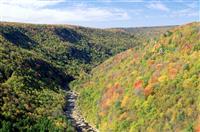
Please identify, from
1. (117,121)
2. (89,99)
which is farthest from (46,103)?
(117,121)

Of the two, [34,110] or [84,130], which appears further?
[34,110]

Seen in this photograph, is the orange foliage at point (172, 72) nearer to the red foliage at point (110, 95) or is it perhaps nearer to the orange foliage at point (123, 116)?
the orange foliage at point (123, 116)

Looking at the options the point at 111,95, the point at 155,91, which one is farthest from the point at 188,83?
the point at 111,95

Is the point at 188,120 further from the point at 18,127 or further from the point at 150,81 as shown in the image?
the point at 18,127

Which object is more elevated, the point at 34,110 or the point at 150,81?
the point at 150,81

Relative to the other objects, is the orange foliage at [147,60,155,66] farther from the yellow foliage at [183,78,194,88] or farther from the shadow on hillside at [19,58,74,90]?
the shadow on hillside at [19,58,74,90]

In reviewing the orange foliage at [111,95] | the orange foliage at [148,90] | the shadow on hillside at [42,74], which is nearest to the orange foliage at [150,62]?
the orange foliage at [111,95]

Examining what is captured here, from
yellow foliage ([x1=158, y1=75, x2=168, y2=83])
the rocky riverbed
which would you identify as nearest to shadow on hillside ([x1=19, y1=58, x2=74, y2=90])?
the rocky riverbed
